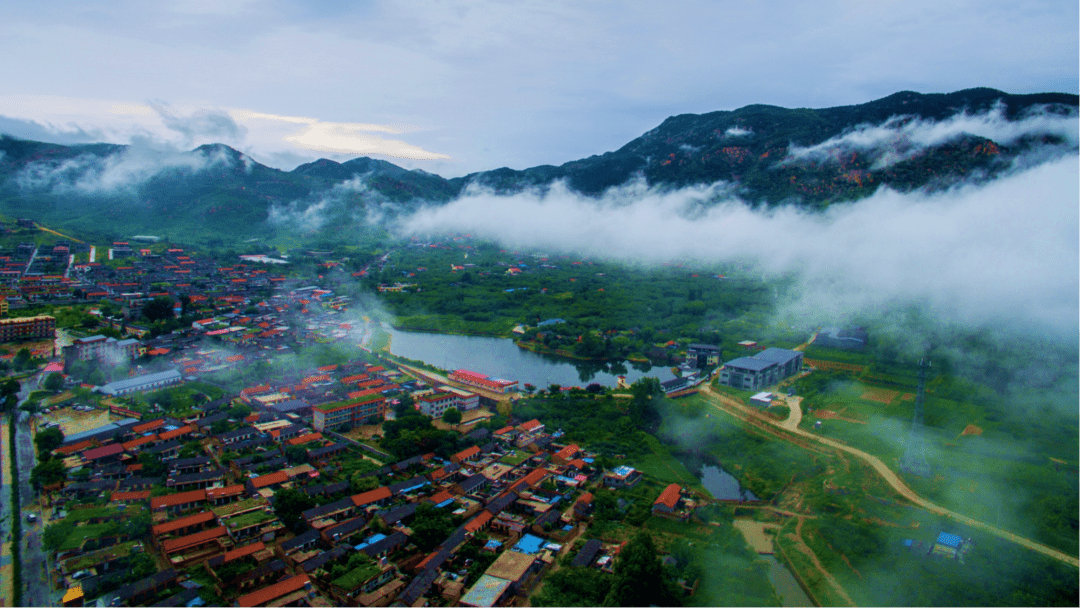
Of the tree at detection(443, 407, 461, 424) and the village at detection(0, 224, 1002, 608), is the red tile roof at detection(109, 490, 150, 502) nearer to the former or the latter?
the village at detection(0, 224, 1002, 608)

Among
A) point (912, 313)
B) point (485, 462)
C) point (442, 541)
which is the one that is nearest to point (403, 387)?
point (485, 462)

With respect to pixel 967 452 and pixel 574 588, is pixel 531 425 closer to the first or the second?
pixel 574 588

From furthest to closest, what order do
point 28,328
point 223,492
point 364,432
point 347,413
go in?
point 28,328 → point 347,413 → point 364,432 → point 223,492

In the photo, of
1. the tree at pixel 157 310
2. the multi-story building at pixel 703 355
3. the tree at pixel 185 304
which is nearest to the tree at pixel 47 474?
the tree at pixel 157 310

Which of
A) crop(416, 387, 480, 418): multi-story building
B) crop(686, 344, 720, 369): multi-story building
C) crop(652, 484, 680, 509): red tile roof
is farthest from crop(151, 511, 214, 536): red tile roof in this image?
crop(686, 344, 720, 369): multi-story building

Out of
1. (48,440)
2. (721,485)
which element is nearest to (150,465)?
(48,440)

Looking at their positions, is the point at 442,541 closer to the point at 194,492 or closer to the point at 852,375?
the point at 194,492
